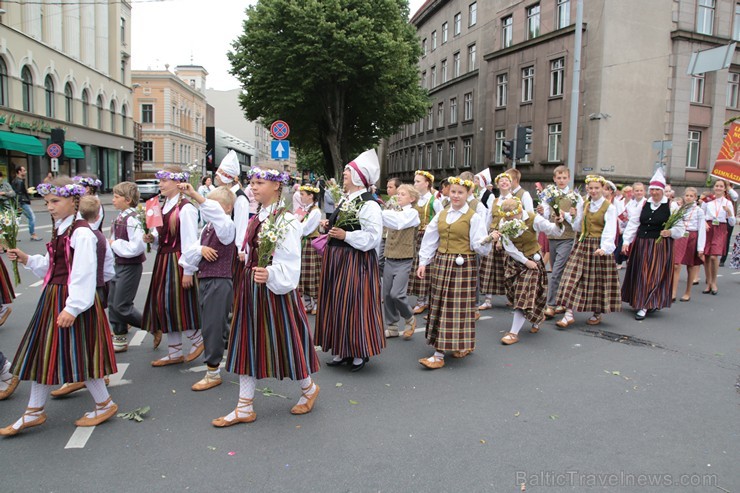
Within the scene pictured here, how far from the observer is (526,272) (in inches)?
270

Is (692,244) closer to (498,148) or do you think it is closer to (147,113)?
(498,148)

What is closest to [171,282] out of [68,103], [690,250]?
[690,250]

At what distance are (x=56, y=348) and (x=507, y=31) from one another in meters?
32.5

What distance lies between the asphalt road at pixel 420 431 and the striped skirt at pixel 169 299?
0.46 meters

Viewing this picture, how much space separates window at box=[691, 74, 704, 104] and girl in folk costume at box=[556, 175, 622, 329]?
24069 millimetres

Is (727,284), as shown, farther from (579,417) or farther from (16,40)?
(16,40)

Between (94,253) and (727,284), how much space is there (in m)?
12.1

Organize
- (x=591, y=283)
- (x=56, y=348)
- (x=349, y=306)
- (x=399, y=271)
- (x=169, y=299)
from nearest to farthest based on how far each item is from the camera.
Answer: (x=56, y=348) < (x=349, y=306) < (x=169, y=299) < (x=399, y=271) < (x=591, y=283)

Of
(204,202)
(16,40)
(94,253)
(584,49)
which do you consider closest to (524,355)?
(204,202)

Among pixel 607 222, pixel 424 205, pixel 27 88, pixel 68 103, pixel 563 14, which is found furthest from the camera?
pixel 68 103

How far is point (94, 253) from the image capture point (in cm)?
396

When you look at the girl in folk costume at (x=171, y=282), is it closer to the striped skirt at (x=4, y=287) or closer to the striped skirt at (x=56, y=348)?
the striped skirt at (x=56, y=348)

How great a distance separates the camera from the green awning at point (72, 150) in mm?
→ 33906

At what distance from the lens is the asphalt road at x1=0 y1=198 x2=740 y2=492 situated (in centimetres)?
349
